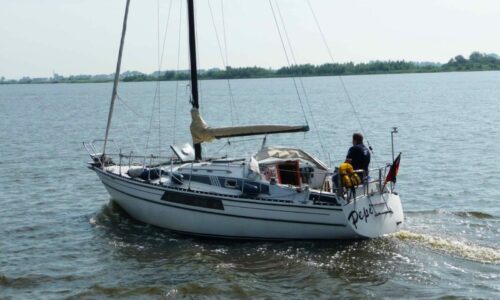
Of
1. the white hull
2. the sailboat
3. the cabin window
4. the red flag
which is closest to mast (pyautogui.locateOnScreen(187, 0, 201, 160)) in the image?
the sailboat

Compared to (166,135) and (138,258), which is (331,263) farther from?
(166,135)

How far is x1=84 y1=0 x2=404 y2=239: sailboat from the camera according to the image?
18.0m

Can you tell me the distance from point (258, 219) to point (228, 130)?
142 inches

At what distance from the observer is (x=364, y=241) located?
720 inches

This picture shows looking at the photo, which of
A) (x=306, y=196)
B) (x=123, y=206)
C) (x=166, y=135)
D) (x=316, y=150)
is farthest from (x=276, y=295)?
(x=166, y=135)

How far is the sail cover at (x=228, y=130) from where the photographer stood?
66.3 ft

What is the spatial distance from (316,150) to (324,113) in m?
28.3

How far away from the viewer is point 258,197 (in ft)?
60.8

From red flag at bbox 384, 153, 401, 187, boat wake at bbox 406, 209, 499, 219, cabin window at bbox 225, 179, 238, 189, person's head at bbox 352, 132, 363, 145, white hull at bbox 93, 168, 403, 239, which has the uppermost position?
person's head at bbox 352, 132, 363, 145

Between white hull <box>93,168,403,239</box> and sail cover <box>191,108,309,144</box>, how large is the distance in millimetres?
2605

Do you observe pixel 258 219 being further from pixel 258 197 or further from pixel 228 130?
pixel 228 130

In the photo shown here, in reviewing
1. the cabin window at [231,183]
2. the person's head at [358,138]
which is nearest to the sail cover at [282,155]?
the cabin window at [231,183]

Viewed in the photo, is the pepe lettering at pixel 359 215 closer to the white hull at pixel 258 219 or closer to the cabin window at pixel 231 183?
the white hull at pixel 258 219

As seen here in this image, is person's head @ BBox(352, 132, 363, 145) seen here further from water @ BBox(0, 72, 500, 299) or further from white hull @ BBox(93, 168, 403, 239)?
water @ BBox(0, 72, 500, 299)
